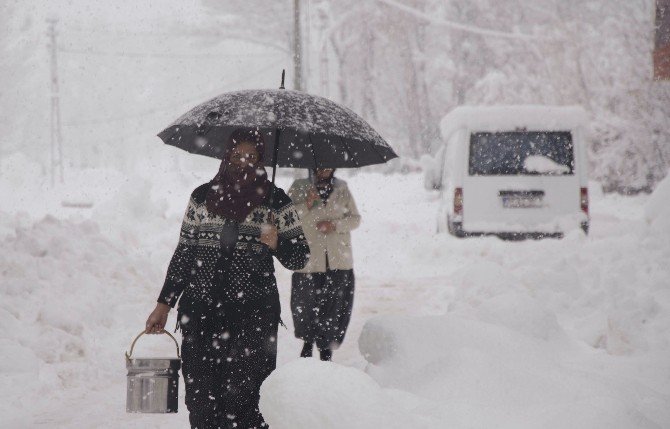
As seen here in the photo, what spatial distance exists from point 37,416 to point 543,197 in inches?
330

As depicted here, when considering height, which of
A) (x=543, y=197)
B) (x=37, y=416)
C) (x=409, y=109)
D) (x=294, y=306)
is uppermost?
(x=409, y=109)

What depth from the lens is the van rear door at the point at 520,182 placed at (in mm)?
11188

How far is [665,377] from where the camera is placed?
5305mm

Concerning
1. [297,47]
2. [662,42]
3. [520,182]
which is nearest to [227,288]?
[520,182]

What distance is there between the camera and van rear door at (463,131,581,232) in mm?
11188

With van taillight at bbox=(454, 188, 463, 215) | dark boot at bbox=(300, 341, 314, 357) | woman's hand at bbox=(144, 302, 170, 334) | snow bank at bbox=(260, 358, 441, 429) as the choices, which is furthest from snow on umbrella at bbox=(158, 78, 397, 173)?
van taillight at bbox=(454, 188, 463, 215)

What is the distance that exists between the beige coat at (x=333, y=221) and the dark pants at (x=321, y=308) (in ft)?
→ 0.28

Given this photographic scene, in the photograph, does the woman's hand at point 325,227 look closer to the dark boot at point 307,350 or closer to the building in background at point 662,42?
the dark boot at point 307,350

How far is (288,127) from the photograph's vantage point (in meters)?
3.99

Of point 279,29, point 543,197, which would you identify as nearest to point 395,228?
point 543,197

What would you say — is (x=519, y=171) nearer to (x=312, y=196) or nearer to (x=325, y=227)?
(x=312, y=196)

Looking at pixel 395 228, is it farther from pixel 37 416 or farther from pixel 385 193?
pixel 37 416

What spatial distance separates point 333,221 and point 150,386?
2522 mm

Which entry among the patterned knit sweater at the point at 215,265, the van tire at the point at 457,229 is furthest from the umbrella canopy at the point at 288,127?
the van tire at the point at 457,229
